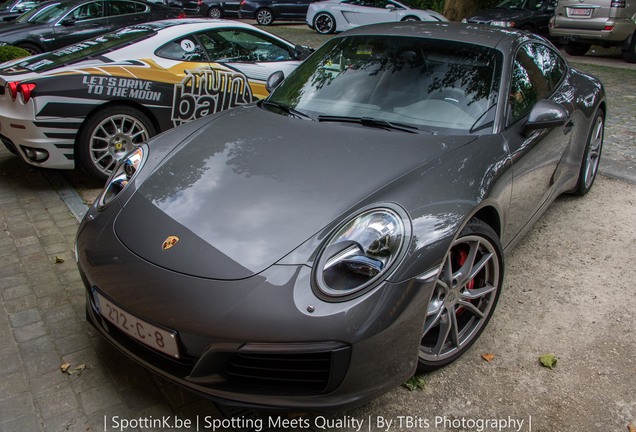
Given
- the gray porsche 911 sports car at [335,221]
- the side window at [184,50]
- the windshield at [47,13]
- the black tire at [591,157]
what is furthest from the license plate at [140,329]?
the windshield at [47,13]

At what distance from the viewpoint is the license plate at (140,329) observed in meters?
2.15

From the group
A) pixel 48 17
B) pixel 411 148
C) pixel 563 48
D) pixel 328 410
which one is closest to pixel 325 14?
pixel 563 48

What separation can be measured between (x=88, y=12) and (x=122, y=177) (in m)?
9.03

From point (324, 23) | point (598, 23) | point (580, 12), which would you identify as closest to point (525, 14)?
point (580, 12)

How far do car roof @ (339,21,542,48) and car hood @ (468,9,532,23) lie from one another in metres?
9.96

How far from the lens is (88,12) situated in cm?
→ 1059

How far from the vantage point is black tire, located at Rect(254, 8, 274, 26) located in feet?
63.0

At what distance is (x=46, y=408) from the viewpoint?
2.45 m

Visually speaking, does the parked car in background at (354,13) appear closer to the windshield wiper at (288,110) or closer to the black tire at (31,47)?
the black tire at (31,47)

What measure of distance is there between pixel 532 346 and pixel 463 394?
1.85ft

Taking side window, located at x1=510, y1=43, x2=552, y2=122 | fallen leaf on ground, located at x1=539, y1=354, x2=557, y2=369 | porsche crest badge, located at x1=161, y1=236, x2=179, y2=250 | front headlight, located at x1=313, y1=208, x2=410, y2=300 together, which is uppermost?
side window, located at x1=510, y1=43, x2=552, y2=122

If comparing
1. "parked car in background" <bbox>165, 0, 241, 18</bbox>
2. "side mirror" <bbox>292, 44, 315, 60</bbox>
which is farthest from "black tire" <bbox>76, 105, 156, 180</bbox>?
"parked car in background" <bbox>165, 0, 241, 18</bbox>

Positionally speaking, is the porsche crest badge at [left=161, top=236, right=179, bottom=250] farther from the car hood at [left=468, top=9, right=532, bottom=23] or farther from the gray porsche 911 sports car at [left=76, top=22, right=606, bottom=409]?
the car hood at [left=468, top=9, right=532, bottom=23]

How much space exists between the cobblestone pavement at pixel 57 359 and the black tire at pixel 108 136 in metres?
0.63
